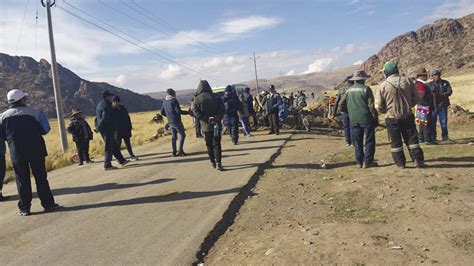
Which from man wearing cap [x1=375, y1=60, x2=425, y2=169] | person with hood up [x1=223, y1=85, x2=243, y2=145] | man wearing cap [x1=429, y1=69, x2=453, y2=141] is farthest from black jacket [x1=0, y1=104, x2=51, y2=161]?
man wearing cap [x1=429, y1=69, x2=453, y2=141]

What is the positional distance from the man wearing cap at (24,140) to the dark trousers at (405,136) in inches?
238

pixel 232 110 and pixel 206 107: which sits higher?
pixel 206 107

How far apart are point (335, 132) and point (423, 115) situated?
7.60 m

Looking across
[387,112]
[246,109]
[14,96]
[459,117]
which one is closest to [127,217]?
[14,96]

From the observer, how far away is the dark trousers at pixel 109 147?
11.8 meters

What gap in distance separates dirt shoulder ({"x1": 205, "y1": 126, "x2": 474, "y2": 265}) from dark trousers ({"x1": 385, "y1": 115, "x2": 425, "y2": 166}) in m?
0.31

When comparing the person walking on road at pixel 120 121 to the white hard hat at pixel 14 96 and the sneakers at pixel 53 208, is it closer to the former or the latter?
the sneakers at pixel 53 208

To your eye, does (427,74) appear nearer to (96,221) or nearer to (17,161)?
(96,221)

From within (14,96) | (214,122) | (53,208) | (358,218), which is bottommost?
(358,218)

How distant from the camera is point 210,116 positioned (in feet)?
33.6

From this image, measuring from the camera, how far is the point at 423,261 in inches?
177

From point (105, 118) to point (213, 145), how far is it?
3196 millimetres

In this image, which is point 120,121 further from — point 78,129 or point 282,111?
point 282,111

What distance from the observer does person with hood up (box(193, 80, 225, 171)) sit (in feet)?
33.4
